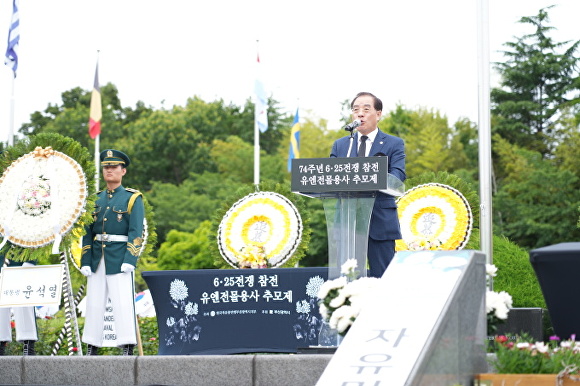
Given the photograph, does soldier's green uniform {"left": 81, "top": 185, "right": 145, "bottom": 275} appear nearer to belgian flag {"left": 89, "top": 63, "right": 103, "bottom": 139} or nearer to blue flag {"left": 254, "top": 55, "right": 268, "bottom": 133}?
blue flag {"left": 254, "top": 55, "right": 268, "bottom": 133}

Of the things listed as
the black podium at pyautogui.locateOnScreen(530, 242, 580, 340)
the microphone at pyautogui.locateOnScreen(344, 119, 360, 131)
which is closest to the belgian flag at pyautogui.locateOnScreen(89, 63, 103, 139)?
the microphone at pyautogui.locateOnScreen(344, 119, 360, 131)

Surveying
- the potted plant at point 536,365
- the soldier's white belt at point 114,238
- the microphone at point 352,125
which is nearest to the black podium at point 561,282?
the potted plant at point 536,365

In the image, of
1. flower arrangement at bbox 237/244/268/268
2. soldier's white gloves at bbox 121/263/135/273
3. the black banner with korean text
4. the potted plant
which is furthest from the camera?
flower arrangement at bbox 237/244/268/268

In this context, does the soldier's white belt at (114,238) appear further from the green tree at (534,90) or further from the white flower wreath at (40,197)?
the green tree at (534,90)

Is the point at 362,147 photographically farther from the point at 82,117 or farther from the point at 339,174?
the point at 82,117

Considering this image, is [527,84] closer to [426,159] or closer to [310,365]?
[426,159]

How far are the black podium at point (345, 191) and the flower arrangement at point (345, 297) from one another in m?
0.27

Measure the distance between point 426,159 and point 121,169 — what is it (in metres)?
27.0

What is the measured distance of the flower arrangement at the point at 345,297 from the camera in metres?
5.17

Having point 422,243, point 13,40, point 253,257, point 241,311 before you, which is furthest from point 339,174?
point 13,40

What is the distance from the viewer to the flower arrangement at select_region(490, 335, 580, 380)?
4.52 metres

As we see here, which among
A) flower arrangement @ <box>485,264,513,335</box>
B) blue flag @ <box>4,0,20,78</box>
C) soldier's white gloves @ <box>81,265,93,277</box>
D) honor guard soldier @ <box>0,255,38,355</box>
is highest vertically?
blue flag @ <box>4,0,20,78</box>

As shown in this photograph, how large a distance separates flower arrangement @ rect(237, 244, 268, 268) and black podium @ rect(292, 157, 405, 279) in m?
2.32

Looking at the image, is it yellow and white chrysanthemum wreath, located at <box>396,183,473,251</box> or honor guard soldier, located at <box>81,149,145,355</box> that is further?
yellow and white chrysanthemum wreath, located at <box>396,183,473,251</box>
